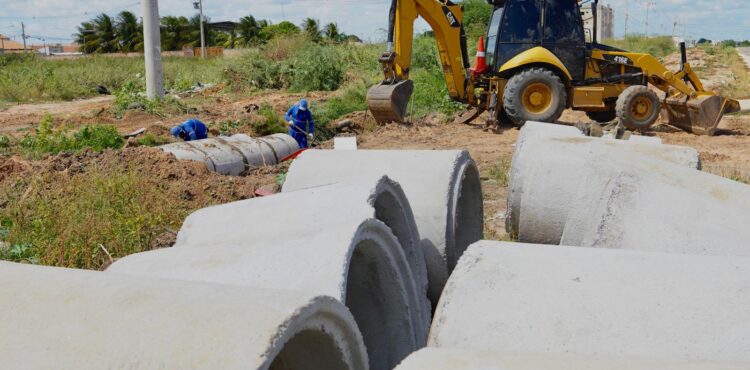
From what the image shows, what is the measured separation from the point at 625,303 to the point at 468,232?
3.26 metres

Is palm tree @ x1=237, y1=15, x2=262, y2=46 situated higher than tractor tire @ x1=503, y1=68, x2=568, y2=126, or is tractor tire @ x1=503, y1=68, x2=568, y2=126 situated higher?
palm tree @ x1=237, y1=15, x2=262, y2=46

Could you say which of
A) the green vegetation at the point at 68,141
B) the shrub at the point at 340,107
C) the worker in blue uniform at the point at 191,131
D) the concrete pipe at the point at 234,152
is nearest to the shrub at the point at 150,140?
the green vegetation at the point at 68,141

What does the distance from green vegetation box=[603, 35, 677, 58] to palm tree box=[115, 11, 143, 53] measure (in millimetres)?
31381

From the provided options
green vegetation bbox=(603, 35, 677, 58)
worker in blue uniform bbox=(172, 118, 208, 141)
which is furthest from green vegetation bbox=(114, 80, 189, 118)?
green vegetation bbox=(603, 35, 677, 58)

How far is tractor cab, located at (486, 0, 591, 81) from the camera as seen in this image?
38.1 ft

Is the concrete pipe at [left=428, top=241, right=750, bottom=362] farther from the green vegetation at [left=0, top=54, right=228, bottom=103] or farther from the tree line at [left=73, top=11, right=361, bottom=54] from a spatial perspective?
the tree line at [left=73, top=11, right=361, bottom=54]

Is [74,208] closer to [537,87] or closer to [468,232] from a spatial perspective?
[468,232]

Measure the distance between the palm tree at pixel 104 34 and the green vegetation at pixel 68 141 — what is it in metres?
42.8

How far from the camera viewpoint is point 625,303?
2.28 metres

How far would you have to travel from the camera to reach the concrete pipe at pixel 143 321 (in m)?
1.68

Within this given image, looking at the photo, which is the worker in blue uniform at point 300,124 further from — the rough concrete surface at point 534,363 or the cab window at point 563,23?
the rough concrete surface at point 534,363

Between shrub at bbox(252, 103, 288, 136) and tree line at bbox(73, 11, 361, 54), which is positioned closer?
shrub at bbox(252, 103, 288, 136)

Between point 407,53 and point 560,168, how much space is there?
7648mm

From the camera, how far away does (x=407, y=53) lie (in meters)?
12.1
